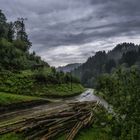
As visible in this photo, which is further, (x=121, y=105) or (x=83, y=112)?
(x=83, y=112)

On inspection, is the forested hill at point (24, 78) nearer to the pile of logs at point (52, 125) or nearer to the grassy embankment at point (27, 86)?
the grassy embankment at point (27, 86)

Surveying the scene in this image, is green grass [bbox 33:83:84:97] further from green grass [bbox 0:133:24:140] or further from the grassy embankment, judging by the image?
green grass [bbox 0:133:24:140]

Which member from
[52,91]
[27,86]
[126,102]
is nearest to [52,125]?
[126,102]

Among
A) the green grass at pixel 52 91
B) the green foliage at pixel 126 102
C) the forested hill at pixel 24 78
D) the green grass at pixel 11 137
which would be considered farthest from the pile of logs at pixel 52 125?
the green grass at pixel 52 91

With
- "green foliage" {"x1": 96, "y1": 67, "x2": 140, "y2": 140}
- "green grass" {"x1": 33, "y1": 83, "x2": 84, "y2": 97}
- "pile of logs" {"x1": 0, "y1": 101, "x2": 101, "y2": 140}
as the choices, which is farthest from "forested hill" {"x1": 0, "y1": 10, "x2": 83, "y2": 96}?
"green foliage" {"x1": 96, "y1": 67, "x2": 140, "y2": 140}

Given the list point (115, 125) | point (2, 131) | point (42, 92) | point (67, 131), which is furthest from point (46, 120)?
point (42, 92)

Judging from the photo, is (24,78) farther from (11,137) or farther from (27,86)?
(11,137)

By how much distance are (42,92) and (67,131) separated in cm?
5308

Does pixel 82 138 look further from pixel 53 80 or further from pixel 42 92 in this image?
pixel 53 80

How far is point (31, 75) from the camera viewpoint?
88625 mm

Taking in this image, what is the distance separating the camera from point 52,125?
2680 centimetres

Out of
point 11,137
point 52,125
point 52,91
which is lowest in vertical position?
point 11,137

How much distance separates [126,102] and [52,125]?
7267 mm

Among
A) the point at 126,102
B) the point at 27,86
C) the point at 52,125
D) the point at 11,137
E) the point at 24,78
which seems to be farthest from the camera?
the point at 24,78
